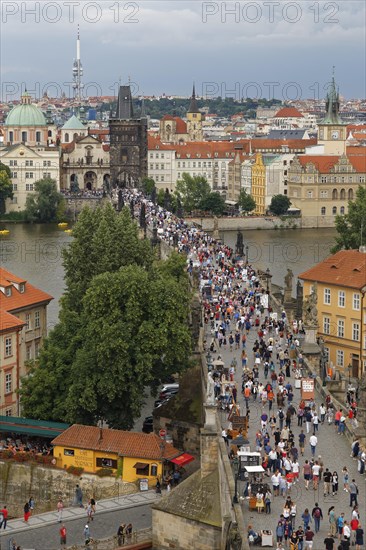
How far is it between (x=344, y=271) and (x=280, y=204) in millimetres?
60668

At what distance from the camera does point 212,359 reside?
31422mm

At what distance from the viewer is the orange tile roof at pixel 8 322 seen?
3534 centimetres

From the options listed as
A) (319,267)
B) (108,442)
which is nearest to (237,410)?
(108,442)

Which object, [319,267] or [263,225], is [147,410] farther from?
[263,225]

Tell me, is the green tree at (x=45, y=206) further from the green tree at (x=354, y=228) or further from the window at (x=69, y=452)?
the window at (x=69, y=452)

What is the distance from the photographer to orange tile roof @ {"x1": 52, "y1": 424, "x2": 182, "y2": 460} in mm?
28141

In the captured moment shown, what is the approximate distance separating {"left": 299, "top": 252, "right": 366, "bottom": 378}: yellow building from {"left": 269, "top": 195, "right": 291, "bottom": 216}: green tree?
2335 inches

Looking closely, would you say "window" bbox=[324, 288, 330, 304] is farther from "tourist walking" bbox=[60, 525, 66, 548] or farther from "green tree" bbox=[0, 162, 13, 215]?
"green tree" bbox=[0, 162, 13, 215]

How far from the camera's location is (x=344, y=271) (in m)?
42.1

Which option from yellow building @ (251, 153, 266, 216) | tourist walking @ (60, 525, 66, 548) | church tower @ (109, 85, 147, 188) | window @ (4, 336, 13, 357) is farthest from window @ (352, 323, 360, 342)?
church tower @ (109, 85, 147, 188)

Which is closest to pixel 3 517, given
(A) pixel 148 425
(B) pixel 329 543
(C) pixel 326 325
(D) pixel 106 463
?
(D) pixel 106 463

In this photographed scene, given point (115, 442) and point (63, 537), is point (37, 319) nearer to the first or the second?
point (115, 442)

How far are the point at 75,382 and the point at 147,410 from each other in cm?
441

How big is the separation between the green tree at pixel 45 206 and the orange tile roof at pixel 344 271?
61.5 meters
